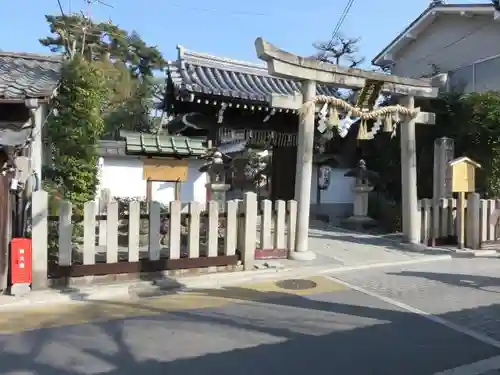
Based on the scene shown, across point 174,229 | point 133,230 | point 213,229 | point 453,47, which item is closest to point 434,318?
point 213,229

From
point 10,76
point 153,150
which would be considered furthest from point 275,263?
point 10,76

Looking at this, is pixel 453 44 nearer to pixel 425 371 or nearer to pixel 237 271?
pixel 237 271

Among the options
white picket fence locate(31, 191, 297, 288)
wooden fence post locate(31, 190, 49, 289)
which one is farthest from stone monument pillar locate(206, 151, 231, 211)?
wooden fence post locate(31, 190, 49, 289)

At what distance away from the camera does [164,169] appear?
10836 millimetres

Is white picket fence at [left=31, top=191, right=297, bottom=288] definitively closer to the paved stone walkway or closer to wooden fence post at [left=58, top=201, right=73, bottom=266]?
wooden fence post at [left=58, top=201, right=73, bottom=266]

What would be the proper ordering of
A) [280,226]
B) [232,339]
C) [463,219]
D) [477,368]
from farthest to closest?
→ [463,219]
[280,226]
[232,339]
[477,368]

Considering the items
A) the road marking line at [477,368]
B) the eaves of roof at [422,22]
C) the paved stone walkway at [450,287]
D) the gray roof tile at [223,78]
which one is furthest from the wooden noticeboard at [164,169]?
the eaves of roof at [422,22]

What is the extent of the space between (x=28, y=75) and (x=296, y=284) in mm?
7484

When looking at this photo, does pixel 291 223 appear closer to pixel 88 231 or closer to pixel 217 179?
pixel 217 179

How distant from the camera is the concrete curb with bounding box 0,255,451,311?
20.9ft

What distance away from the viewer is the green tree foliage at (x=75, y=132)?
9.95 m

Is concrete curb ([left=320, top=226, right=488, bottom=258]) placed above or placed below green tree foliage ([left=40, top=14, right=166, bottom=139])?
below

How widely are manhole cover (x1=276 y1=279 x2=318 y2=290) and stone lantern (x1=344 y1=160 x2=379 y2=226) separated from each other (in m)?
8.25

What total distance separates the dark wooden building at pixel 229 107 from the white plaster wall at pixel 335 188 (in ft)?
10.6
